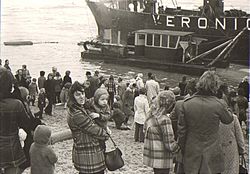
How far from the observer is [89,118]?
4773 millimetres

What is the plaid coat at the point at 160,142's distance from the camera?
5.04 meters

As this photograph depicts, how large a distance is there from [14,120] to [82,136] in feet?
2.11

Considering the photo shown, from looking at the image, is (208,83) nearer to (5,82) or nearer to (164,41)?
(5,82)

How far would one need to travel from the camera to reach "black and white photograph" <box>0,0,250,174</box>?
471cm

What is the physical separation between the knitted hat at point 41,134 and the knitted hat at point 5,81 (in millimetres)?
553

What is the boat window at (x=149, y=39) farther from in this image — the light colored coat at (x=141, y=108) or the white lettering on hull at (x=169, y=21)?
the light colored coat at (x=141, y=108)

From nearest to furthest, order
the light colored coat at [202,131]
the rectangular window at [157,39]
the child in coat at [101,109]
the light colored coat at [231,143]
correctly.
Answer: the light colored coat at [202,131] → the child in coat at [101,109] → the light colored coat at [231,143] → the rectangular window at [157,39]

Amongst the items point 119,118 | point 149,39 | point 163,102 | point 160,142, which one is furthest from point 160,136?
point 149,39

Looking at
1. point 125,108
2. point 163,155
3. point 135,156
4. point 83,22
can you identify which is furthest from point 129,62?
point 83,22

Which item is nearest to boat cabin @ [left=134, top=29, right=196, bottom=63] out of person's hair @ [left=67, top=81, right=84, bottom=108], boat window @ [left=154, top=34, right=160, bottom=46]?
boat window @ [left=154, top=34, right=160, bottom=46]

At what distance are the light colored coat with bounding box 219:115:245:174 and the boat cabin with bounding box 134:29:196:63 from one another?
21543 mm

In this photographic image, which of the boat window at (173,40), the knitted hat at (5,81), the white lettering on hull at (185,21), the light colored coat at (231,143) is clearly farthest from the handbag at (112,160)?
the white lettering on hull at (185,21)

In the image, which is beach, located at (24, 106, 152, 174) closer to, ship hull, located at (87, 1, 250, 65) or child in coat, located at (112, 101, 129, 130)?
child in coat, located at (112, 101, 129, 130)

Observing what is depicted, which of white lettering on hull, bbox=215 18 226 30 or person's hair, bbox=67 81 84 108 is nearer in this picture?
person's hair, bbox=67 81 84 108
